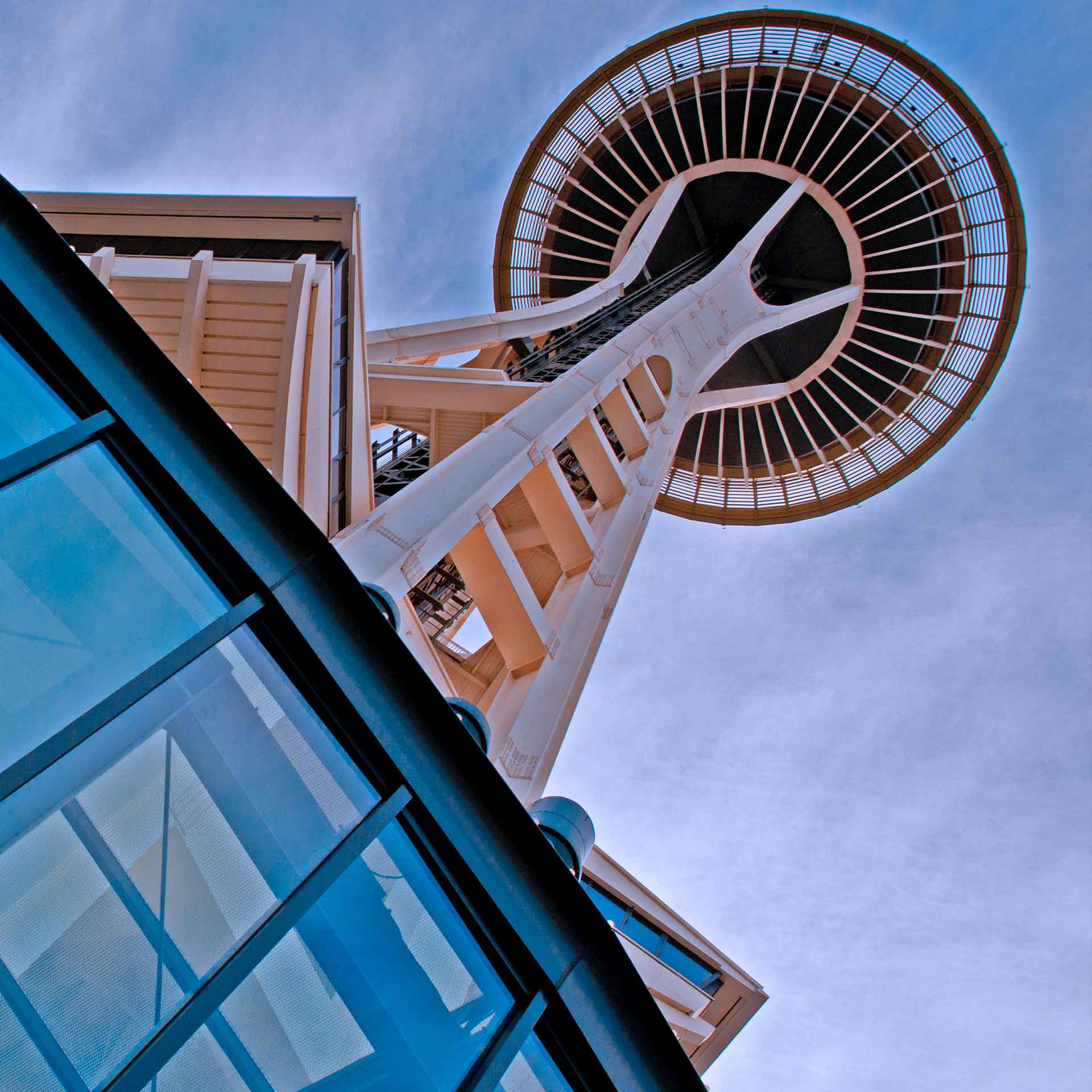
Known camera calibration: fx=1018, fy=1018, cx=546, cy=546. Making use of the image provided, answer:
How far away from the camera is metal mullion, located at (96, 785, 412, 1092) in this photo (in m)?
3.50

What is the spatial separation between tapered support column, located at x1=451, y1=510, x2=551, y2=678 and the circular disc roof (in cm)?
1988

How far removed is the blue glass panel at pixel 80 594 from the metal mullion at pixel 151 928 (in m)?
0.35

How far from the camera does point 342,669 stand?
550 cm

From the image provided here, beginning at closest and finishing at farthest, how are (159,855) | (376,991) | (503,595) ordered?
(159,855), (376,991), (503,595)

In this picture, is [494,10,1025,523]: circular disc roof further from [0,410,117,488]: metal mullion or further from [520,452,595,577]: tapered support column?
[0,410,117,488]: metal mullion

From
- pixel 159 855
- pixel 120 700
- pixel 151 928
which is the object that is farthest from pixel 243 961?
pixel 120 700

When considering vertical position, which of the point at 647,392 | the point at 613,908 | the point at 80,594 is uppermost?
the point at 80,594

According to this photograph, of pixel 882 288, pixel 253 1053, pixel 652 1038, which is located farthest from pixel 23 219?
pixel 882 288

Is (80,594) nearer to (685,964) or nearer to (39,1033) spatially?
(39,1033)

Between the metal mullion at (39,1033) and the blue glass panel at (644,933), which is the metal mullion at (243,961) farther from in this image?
the blue glass panel at (644,933)

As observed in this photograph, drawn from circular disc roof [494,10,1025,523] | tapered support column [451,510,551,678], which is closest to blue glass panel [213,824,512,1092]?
tapered support column [451,510,551,678]

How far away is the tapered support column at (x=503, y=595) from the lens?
12859 mm

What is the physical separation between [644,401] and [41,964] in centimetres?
1967

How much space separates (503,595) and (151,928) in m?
9.70
